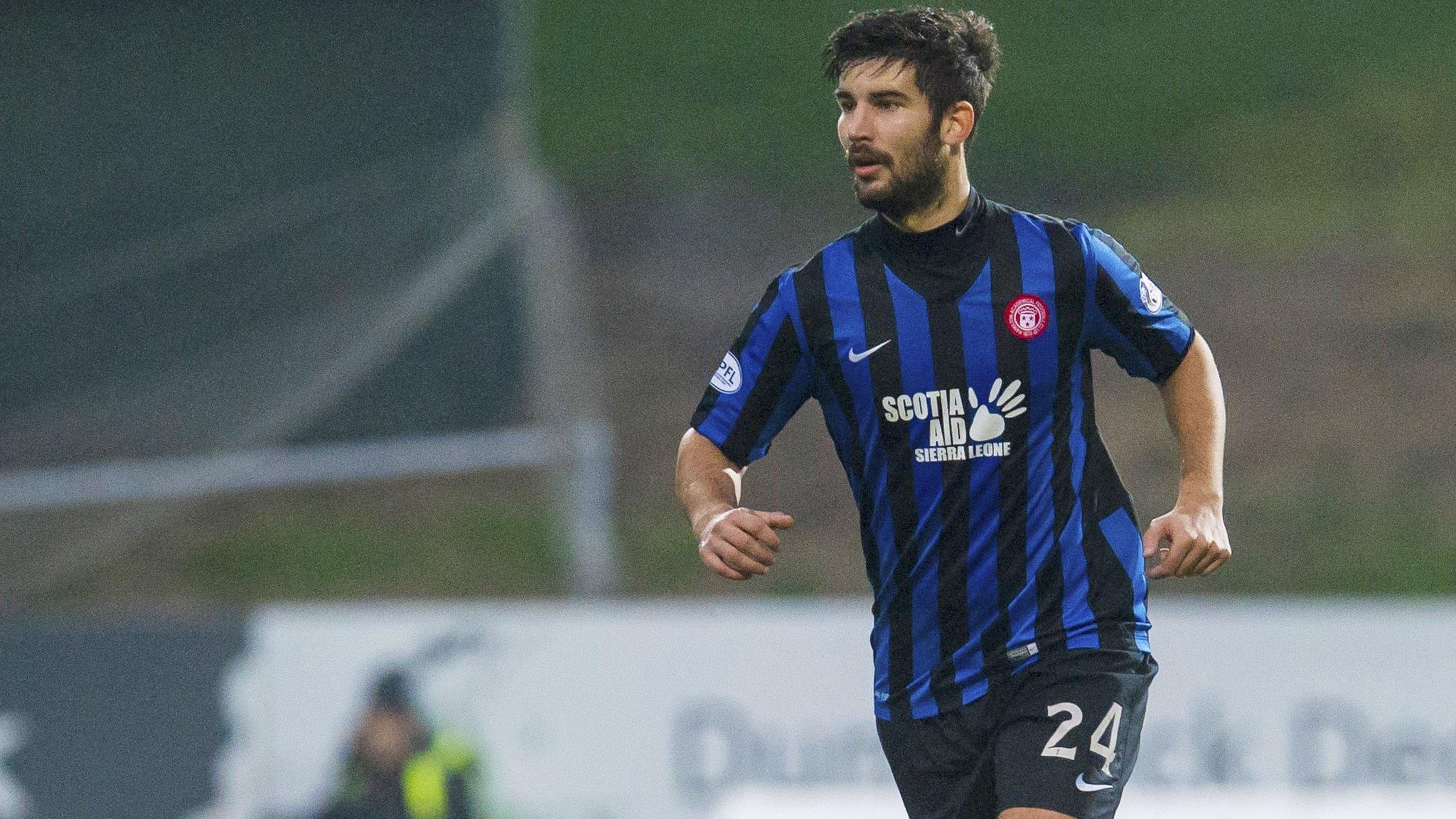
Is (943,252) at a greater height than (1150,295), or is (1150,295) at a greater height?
(943,252)

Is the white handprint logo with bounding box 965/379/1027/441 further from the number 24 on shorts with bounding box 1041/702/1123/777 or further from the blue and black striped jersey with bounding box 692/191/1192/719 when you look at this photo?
the number 24 on shorts with bounding box 1041/702/1123/777

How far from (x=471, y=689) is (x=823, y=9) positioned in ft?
19.3

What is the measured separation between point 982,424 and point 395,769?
4.73 metres

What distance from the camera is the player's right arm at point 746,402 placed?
A: 3156 millimetres

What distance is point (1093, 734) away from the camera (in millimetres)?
2959

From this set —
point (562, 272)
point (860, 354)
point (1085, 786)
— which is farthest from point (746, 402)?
point (562, 272)

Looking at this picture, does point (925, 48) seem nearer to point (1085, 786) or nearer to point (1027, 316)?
point (1027, 316)

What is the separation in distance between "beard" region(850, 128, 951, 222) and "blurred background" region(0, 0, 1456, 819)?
6544 mm

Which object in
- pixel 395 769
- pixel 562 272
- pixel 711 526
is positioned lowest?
pixel 395 769

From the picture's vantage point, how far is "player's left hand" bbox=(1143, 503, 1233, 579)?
2.82 metres

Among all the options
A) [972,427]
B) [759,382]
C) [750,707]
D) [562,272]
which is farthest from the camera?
[562,272]

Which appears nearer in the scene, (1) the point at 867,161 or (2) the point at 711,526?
(2) the point at 711,526

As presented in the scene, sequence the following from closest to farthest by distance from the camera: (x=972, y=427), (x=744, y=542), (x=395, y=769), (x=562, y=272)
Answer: (x=744, y=542) → (x=972, y=427) → (x=395, y=769) → (x=562, y=272)

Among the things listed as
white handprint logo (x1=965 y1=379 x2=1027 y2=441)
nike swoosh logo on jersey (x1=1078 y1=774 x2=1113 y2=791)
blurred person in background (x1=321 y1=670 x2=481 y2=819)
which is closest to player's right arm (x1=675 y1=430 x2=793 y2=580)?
white handprint logo (x1=965 y1=379 x2=1027 y2=441)
